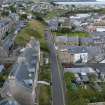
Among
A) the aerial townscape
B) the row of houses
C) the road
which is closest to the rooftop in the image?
the aerial townscape

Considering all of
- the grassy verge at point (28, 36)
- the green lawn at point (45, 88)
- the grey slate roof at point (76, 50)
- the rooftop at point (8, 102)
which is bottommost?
the grassy verge at point (28, 36)

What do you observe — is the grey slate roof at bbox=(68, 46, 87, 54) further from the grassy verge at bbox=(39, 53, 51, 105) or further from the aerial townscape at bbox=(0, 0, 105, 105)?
the grassy verge at bbox=(39, 53, 51, 105)

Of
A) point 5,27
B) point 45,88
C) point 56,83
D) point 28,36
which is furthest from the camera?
point 5,27

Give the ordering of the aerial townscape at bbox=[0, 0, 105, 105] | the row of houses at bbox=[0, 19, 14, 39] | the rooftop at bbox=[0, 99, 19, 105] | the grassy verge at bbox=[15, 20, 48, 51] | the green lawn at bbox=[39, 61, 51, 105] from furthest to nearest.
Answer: the row of houses at bbox=[0, 19, 14, 39]
the grassy verge at bbox=[15, 20, 48, 51]
the green lawn at bbox=[39, 61, 51, 105]
the aerial townscape at bbox=[0, 0, 105, 105]
the rooftop at bbox=[0, 99, 19, 105]

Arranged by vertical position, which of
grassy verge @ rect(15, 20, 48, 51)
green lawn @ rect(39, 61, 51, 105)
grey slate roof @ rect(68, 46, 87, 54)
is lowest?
grassy verge @ rect(15, 20, 48, 51)

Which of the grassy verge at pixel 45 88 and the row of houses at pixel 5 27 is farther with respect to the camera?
the row of houses at pixel 5 27

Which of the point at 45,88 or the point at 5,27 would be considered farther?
the point at 5,27

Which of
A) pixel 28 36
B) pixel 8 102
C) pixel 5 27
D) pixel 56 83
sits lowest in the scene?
pixel 28 36

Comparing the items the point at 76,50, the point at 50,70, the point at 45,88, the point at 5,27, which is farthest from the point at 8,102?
the point at 5,27

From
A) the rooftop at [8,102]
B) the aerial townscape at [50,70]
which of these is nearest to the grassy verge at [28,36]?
the aerial townscape at [50,70]

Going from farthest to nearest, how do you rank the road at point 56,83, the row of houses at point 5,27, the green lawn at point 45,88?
the row of houses at point 5,27
the road at point 56,83
the green lawn at point 45,88

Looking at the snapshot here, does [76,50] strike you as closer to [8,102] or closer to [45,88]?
[45,88]

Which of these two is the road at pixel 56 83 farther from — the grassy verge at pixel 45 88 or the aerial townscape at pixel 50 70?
the grassy verge at pixel 45 88

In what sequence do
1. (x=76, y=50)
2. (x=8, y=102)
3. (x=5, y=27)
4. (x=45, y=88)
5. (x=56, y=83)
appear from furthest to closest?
(x=5, y=27) < (x=76, y=50) < (x=56, y=83) < (x=45, y=88) < (x=8, y=102)
